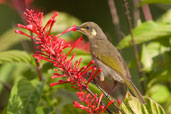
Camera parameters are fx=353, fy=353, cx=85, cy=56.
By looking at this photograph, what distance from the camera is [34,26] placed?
46.1 inches

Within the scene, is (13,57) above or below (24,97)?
above

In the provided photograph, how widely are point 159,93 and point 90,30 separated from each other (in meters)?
0.60

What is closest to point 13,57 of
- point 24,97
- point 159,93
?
point 24,97

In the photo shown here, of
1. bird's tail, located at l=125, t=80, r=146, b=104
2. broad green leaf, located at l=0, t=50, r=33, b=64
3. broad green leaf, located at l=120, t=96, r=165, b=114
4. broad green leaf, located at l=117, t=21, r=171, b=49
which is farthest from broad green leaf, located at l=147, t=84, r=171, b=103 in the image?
broad green leaf, located at l=0, t=50, r=33, b=64

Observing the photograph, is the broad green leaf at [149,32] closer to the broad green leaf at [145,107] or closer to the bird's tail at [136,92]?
the bird's tail at [136,92]

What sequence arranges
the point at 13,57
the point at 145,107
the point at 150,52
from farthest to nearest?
the point at 150,52 → the point at 13,57 → the point at 145,107

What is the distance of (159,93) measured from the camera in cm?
171

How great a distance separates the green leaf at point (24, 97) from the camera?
146 centimetres

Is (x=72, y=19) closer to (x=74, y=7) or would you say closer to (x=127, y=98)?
(x=127, y=98)

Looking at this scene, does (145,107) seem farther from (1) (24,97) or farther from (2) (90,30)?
(2) (90,30)

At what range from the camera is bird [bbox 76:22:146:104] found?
1927 mm

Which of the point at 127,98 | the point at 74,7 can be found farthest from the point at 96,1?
the point at 127,98

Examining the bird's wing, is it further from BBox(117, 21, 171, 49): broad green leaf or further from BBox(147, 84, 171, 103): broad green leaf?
BBox(117, 21, 171, 49): broad green leaf

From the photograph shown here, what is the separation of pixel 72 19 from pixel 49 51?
1.58 m
